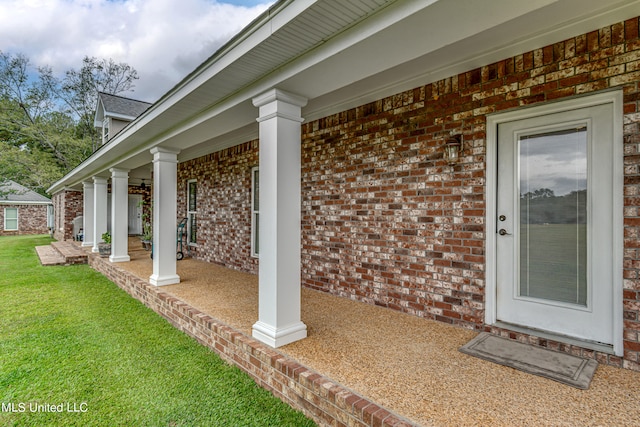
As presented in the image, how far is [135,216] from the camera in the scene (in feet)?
50.4

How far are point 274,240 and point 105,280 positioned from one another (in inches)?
234

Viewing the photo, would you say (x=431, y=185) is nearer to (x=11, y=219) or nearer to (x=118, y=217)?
(x=118, y=217)

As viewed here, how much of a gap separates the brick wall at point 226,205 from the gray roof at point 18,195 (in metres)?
19.0

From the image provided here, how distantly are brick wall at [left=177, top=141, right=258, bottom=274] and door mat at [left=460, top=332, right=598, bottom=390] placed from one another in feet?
13.5

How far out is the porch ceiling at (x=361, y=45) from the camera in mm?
1807

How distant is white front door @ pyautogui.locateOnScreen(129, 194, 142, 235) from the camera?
15102 millimetres

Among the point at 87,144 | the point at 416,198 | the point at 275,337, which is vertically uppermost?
the point at 87,144

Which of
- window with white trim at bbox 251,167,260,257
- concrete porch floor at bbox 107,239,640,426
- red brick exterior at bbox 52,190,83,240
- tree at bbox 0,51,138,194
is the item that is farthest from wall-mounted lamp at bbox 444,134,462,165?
tree at bbox 0,51,138,194

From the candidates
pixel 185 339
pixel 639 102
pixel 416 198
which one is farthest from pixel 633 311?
pixel 185 339

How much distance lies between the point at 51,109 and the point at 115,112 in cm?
1352

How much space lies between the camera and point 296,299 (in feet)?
9.62

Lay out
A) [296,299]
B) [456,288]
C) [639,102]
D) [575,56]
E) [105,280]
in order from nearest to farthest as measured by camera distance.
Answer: [639,102] < [575,56] < [296,299] < [456,288] < [105,280]

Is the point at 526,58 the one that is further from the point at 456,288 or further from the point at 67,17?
the point at 67,17

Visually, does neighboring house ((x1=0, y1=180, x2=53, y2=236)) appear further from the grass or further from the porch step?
the grass
